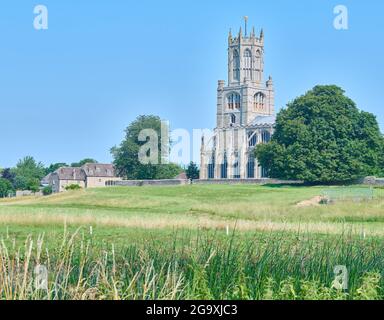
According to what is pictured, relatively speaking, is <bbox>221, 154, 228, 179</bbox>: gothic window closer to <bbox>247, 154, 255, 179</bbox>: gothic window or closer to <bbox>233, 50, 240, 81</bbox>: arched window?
<bbox>247, 154, 255, 179</bbox>: gothic window

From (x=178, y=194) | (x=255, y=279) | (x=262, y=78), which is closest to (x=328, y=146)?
(x=178, y=194)

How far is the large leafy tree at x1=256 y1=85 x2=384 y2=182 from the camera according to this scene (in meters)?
87.4

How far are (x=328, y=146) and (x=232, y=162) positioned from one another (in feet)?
144

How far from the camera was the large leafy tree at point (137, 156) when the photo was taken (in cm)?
11781

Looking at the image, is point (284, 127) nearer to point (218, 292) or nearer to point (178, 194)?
point (178, 194)

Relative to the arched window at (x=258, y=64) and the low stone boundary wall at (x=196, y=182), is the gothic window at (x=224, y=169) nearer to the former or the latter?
the arched window at (x=258, y=64)

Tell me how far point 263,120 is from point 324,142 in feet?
159

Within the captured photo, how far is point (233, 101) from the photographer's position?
488ft

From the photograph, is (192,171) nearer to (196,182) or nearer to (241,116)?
(241,116)

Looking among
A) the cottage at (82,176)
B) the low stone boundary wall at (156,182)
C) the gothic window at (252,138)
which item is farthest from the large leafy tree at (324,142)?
the cottage at (82,176)

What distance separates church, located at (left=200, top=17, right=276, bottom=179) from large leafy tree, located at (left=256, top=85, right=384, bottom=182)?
3344 cm

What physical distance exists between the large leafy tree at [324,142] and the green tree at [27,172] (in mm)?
54259

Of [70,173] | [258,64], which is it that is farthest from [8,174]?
[258,64]
